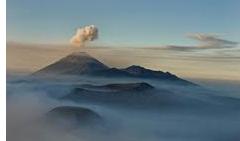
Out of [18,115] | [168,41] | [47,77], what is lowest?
[18,115]

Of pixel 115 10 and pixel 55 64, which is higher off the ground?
pixel 115 10

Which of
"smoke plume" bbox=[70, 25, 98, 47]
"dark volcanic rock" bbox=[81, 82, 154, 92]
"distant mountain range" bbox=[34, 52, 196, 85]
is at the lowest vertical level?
"dark volcanic rock" bbox=[81, 82, 154, 92]

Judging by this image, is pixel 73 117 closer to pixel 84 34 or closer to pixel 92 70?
pixel 92 70

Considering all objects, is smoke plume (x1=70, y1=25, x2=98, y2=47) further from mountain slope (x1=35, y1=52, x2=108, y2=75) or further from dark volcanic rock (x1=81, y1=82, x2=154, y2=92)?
dark volcanic rock (x1=81, y1=82, x2=154, y2=92)

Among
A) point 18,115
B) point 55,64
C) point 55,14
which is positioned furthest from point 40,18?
point 18,115

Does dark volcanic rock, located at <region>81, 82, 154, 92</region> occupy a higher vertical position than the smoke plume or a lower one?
lower

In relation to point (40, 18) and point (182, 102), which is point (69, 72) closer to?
point (40, 18)

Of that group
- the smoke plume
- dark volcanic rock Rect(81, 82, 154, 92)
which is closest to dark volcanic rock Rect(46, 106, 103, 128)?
dark volcanic rock Rect(81, 82, 154, 92)

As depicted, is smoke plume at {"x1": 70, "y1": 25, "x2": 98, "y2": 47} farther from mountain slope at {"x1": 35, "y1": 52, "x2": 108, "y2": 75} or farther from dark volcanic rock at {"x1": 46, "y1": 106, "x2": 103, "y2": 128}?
dark volcanic rock at {"x1": 46, "y1": 106, "x2": 103, "y2": 128}
